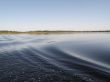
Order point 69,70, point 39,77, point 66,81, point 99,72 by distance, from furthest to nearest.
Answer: point 69,70
point 99,72
point 39,77
point 66,81

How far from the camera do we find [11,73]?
10.3 metres

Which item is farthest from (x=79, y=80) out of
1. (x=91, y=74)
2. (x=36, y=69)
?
(x=36, y=69)

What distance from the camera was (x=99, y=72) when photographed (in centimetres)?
1027

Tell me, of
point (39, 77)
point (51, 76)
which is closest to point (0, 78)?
point (39, 77)

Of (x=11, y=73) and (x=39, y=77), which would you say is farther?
(x=11, y=73)

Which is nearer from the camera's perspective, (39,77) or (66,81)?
(66,81)

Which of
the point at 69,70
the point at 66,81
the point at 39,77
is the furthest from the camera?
the point at 69,70

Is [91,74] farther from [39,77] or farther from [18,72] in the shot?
[18,72]

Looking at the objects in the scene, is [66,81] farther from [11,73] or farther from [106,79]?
[11,73]

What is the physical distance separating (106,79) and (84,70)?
206 centimetres

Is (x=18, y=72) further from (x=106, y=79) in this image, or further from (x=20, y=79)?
(x=106, y=79)

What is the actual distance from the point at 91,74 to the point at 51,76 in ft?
7.55

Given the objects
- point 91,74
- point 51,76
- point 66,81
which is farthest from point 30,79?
point 91,74

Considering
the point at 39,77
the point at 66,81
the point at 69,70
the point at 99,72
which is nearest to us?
the point at 66,81
